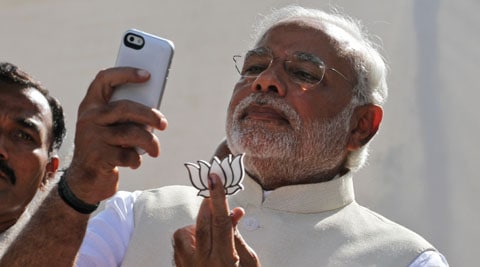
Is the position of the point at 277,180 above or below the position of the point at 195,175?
below

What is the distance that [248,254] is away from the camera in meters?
2.18

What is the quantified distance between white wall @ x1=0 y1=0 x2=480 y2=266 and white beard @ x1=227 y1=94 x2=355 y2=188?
141 centimetres

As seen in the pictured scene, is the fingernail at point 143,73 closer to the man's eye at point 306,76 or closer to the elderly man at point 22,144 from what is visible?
→ the elderly man at point 22,144

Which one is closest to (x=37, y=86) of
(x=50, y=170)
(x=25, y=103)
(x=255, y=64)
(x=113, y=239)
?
(x=25, y=103)

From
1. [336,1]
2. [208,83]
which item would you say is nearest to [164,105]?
[208,83]

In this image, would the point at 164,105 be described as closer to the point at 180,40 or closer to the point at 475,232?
the point at 180,40

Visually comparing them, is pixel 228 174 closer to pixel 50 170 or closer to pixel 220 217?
pixel 220 217

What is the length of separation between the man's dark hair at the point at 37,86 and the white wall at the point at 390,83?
1358 mm

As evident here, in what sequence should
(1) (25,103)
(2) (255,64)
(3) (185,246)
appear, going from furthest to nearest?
1. (2) (255,64)
2. (1) (25,103)
3. (3) (185,246)

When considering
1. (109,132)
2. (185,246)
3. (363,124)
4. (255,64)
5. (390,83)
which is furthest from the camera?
(390,83)

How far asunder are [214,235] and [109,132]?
0.96ft

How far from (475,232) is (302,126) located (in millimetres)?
1625

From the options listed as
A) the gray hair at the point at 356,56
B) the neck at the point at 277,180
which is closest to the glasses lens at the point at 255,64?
the gray hair at the point at 356,56

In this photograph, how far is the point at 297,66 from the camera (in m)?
2.87
